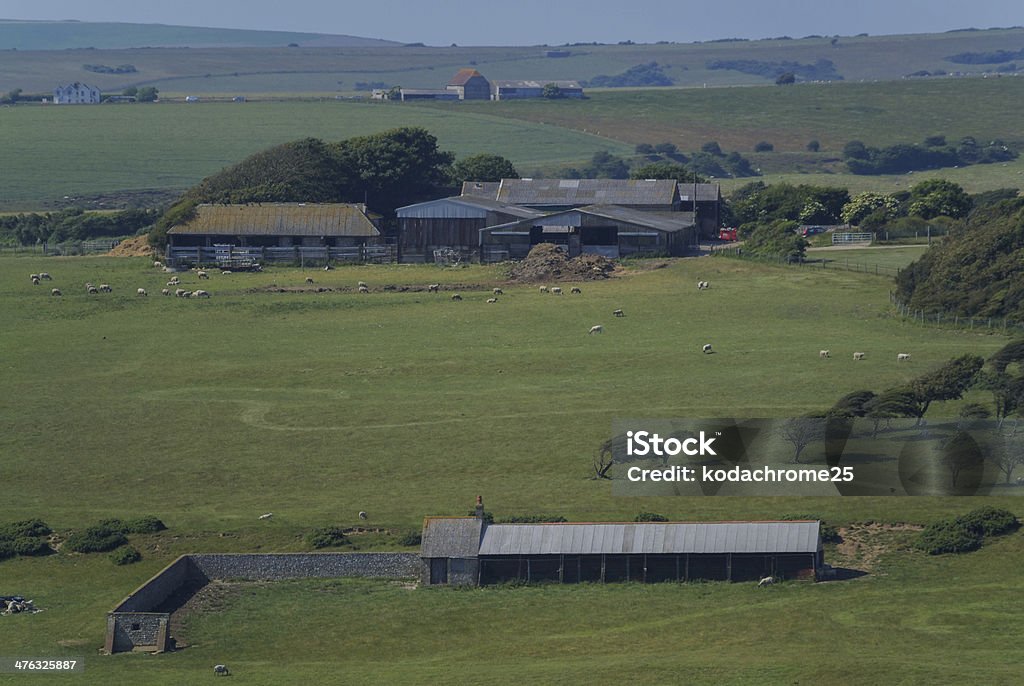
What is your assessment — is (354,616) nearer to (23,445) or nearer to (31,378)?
(23,445)

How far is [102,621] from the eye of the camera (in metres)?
49.1

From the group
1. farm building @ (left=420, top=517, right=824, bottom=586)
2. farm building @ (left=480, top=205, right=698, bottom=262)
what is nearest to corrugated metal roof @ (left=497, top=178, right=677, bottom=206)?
farm building @ (left=480, top=205, right=698, bottom=262)

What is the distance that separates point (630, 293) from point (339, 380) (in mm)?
26892

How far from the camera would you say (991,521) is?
53219 millimetres

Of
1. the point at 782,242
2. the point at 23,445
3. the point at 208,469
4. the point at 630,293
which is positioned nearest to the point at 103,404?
the point at 23,445


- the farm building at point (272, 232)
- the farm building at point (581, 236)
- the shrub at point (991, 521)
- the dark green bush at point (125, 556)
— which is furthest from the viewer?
the farm building at point (272, 232)

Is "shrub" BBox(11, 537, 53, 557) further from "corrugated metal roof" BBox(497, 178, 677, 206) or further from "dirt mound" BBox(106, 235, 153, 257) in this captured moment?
"corrugated metal roof" BBox(497, 178, 677, 206)

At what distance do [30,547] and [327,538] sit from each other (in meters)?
9.05

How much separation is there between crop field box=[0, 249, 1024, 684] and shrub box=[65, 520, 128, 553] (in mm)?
565

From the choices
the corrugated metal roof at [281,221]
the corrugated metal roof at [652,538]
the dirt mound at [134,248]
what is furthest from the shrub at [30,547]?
the dirt mound at [134,248]

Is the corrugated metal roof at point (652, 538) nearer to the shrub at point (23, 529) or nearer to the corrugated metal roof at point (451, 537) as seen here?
the corrugated metal roof at point (451, 537)

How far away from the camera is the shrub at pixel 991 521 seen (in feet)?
174

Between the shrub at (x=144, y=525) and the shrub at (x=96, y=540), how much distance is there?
38 cm

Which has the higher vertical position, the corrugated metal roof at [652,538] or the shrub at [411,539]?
the corrugated metal roof at [652,538]
